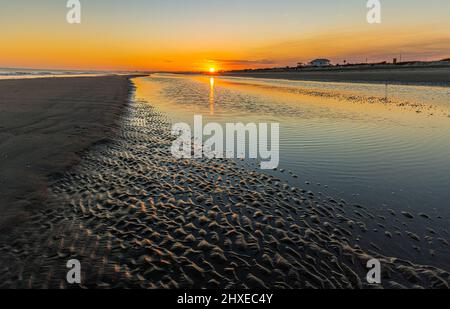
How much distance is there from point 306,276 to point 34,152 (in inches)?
510

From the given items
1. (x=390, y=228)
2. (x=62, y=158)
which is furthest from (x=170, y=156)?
(x=390, y=228)

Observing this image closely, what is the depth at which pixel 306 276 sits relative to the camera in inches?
230

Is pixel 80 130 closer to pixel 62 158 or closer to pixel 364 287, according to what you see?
pixel 62 158

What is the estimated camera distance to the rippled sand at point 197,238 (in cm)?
571

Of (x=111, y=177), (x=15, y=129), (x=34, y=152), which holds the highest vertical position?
(x=15, y=129)
